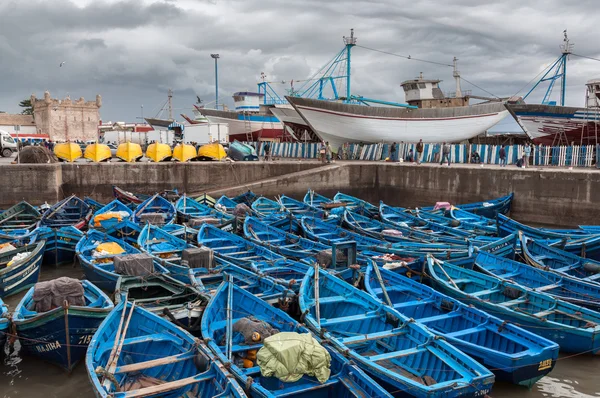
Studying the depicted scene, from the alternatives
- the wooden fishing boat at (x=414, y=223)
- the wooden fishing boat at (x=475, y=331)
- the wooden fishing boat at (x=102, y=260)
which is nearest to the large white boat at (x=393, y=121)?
the wooden fishing boat at (x=414, y=223)

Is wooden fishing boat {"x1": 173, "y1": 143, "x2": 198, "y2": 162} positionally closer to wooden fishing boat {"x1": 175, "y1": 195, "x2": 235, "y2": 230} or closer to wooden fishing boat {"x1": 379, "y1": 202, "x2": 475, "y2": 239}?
wooden fishing boat {"x1": 175, "y1": 195, "x2": 235, "y2": 230}

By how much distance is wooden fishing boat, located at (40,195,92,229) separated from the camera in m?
19.3

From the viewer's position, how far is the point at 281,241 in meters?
16.6

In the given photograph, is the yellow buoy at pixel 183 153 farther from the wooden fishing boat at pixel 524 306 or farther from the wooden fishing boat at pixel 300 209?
the wooden fishing boat at pixel 524 306

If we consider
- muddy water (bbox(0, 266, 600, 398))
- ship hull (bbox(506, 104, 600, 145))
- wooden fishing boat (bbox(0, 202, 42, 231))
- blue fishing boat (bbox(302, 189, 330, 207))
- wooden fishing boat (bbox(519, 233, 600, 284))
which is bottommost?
muddy water (bbox(0, 266, 600, 398))

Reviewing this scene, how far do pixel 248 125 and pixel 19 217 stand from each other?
34821 mm

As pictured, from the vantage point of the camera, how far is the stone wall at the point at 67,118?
76.7 m

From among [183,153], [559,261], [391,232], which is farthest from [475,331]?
[183,153]

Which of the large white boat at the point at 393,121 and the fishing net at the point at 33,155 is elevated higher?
the large white boat at the point at 393,121

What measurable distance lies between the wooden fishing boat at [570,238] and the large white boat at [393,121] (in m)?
21.3

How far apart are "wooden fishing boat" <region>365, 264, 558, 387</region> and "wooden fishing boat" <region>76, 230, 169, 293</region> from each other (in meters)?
5.90

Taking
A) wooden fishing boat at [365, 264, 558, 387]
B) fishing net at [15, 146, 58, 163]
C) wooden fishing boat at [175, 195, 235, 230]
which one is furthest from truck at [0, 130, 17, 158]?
wooden fishing boat at [365, 264, 558, 387]

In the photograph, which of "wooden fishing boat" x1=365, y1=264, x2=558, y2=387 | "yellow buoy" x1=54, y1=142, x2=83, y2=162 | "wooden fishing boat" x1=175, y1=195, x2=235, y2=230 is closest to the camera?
"wooden fishing boat" x1=365, y1=264, x2=558, y2=387

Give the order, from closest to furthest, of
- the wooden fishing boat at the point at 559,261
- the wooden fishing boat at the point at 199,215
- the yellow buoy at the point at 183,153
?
the wooden fishing boat at the point at 559,261 < the wooden fishing boat at the point at 199,215 < the yellow buoy at the point at 183,153
